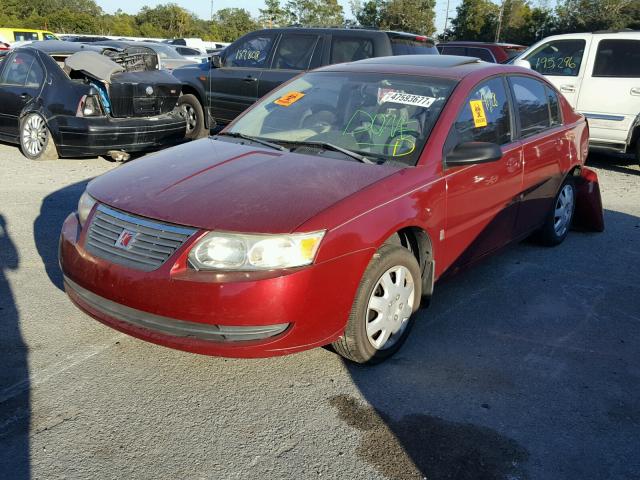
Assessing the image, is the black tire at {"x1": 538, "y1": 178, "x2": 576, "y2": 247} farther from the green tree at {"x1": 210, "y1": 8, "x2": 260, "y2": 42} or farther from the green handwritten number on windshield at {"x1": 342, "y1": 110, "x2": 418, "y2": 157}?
the green tree at {"x1": 210, "y1": 8, "x2": 260, "y2": 42}

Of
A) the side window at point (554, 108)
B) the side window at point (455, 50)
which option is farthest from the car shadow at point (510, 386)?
the side window at point (455, 50)

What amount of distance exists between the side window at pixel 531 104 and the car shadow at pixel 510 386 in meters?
1.17

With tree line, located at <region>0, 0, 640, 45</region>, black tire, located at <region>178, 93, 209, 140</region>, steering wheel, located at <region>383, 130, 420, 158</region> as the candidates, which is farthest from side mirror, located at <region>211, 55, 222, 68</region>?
tree line, located at <region>0, 0, 640, 45</region>

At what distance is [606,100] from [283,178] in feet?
24.4

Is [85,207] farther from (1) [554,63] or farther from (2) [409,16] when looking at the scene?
(2) [409,16]

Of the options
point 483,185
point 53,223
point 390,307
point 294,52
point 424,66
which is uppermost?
point 424,66

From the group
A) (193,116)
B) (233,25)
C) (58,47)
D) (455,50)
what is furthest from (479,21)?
(58,47)

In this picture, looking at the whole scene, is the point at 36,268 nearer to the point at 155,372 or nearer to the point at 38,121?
the point at 155,372

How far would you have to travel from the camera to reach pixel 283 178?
339cm

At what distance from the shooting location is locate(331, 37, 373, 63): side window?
27.8 feet

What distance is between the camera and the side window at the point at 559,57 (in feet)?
31.4

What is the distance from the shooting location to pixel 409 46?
8867mm

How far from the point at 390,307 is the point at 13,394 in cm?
196

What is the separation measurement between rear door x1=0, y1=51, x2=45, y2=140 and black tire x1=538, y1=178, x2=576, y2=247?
6473mm
